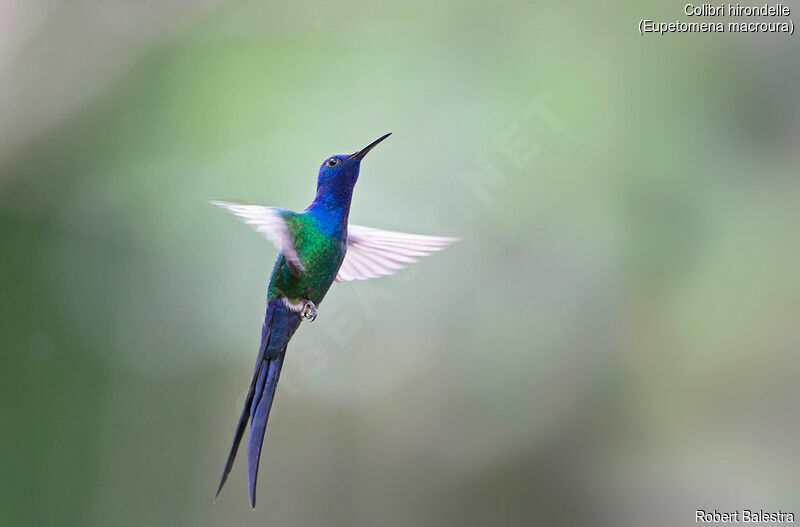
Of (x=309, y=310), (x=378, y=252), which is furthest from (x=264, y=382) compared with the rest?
(x=378, y=252)

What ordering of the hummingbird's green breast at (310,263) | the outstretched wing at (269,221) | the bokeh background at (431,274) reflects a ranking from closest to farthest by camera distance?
the outstretched wing at (269,221) < the hummingbird's green breast at (310,263) < the bokeh background at (431,274)

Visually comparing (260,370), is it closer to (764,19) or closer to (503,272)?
(503,272)

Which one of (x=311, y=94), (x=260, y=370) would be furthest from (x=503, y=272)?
(x=260, y=370)

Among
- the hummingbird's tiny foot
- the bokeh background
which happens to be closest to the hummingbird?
the hummingbird's tiny foot

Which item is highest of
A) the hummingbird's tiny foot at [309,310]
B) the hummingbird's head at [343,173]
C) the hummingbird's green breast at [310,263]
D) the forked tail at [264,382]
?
the hummingbird's head at [343,173]

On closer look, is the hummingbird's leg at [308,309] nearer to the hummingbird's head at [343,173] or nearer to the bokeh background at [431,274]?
the hummingbird's head at [343,173]

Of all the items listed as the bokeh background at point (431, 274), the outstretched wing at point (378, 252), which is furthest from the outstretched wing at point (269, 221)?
the bokeh background at point (431, 274)

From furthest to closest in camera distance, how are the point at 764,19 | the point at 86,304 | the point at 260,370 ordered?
1. the point at 86,304
2. the point at 764,19
3. the point at 260,370
